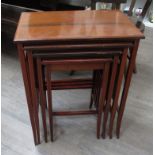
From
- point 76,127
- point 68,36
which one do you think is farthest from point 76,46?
point 76,127

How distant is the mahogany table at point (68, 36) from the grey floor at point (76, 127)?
42 cm

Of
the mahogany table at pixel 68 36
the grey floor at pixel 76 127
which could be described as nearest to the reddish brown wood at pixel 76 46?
the mahogany table at pixel 68 36

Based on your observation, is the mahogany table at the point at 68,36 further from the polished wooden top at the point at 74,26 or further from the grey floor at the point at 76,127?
the grey floor at the point at 76,127

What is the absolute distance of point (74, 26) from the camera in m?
1.01

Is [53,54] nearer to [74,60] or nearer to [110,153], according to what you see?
[74,60]

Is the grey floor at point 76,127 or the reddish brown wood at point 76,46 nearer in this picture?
the reddish brown wood at point 76,46

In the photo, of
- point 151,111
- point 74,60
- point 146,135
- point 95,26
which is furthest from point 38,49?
point 151,111

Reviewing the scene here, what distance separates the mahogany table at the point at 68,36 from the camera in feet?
2.93

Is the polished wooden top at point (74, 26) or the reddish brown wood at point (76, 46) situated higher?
the polished wooden top at point (74, 26)

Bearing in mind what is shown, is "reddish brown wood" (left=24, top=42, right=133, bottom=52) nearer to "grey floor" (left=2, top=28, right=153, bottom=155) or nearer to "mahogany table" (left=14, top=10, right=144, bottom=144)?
"mahogany table" (left=14, top=10, right=144, bottom=144)

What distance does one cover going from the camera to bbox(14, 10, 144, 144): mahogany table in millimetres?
895

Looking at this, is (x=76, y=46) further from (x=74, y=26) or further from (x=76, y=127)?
(x=76, y=127)

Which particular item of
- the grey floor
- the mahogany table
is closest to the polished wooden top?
the mahogany table

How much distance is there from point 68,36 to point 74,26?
0.13 metres
